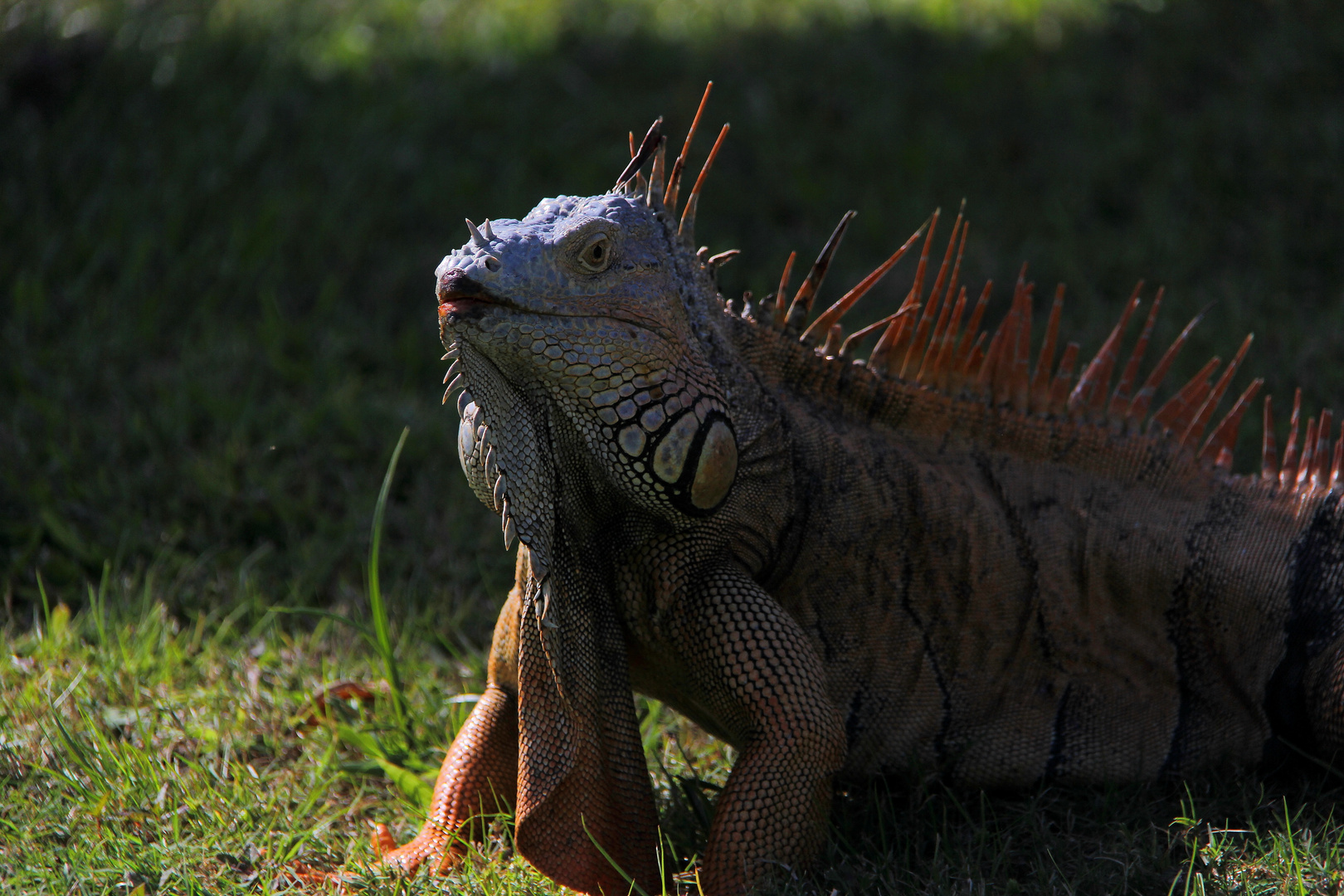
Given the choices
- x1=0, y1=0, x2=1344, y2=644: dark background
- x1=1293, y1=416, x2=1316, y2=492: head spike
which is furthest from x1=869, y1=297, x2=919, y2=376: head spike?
x1=0, y1=0, x2=1344, y2=644: dark background

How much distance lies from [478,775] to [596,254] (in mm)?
1325

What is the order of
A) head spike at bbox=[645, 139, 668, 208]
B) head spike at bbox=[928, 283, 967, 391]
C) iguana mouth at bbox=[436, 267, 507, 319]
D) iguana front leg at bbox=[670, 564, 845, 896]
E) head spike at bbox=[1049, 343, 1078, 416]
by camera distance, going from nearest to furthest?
iguana mouth at bbox=[436, 267, 507, 319] < iguana front leg at bbox=[670, 564, 845, 896] < head spike at bbox=[645, 139, 668, 208] < head spike at bbox=[928, 283, 967, 391] < head spike at bbox=[1049, 343, 1078, 416]

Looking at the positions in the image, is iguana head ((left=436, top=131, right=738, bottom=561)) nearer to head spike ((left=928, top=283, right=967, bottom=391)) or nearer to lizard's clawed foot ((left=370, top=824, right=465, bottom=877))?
head spike ((left=928, top=283, right=967, bottom=391))

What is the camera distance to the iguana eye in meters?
2.42

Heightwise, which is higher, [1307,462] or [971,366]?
[971,366]

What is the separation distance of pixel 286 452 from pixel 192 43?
3.40 meters

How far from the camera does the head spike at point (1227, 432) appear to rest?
10.8ft

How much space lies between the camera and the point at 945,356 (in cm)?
309

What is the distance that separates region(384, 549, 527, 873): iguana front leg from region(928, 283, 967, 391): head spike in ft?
3.71

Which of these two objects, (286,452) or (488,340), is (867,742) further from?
(286,452)

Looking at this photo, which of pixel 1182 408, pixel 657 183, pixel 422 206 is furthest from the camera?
pixel 422 206

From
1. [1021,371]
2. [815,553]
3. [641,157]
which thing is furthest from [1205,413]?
[641,157]

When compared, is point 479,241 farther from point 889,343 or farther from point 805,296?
point 889,343

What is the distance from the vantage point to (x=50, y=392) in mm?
5000
